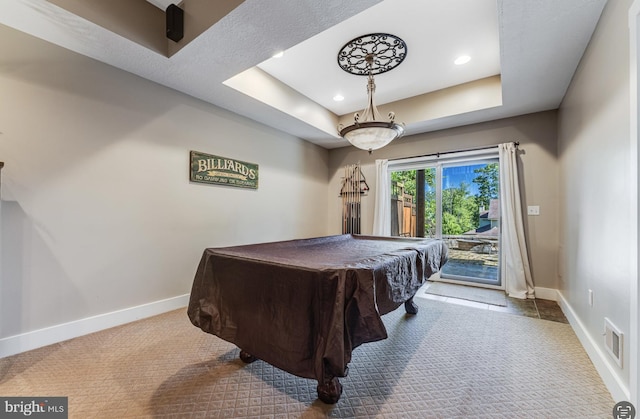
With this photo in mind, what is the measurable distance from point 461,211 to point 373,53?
267cm

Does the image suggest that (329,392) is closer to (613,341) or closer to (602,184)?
(613,341)

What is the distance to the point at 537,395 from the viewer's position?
1490mm

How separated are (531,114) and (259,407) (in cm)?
440

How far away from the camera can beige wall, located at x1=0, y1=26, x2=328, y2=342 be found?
191 cm

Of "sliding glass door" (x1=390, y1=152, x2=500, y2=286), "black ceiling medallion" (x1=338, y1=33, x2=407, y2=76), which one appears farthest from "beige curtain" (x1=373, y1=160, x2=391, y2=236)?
"black ceiling medallion" (x1=338, y1=33, x2=407, y2=76)

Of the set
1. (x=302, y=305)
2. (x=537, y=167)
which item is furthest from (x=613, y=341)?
(x=537, y=167)

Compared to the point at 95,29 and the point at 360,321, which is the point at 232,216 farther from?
the point at 360,321

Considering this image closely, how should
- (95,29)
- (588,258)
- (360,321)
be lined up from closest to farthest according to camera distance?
(360,321)
(95,29)
(588,258)

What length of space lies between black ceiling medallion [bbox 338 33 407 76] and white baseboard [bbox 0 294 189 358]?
10.6ft

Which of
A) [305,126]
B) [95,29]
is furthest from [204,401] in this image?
[305,126]

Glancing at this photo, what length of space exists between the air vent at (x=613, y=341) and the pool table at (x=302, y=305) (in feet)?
3.60

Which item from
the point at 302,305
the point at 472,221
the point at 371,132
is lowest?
the point at 302,305

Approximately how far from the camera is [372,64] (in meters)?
2.88

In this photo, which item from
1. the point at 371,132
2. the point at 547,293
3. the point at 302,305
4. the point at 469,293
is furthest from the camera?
the point at 469,293
